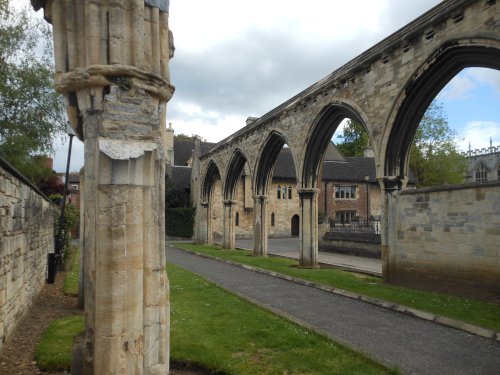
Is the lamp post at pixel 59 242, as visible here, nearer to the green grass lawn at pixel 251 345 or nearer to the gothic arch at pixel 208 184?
the green grass lawn at pixel 251 345

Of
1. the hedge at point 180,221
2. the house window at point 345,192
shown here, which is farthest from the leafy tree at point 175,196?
the house window at point 345,192

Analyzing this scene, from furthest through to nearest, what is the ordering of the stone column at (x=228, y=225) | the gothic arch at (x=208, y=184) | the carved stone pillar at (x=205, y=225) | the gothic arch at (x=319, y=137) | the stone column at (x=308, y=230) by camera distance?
the gothic arch at (x=208, y=184), the carved stone pillar at (x=205, y=225), the stone column at (x=228, y=225), the stone column at (x=308, y=230), the gothic arch at (x=319, y=137)

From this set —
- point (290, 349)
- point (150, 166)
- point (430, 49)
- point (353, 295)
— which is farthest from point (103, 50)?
point (430, 49)

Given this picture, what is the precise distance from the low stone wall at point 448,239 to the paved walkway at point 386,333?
2.40 meters

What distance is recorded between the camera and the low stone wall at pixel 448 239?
886 cm

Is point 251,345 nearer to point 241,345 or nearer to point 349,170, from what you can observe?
point 241,345

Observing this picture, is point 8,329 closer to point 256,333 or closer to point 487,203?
point 256,333

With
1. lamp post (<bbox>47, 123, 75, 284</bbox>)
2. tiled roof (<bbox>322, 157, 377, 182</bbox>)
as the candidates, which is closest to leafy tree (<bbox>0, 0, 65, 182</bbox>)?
lamp post (<bbox>47, 123, 75, 284</bbox>)

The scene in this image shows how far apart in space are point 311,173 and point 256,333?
974cm

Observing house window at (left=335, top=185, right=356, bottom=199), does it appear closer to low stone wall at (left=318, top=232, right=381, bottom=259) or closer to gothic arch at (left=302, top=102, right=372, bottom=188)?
low stone wall at (left=318, top=232, right=381, bottom=259)

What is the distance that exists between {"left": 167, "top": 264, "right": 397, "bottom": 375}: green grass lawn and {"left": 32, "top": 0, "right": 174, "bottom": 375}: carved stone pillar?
1684 millimetres

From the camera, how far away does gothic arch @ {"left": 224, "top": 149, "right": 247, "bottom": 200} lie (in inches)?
906

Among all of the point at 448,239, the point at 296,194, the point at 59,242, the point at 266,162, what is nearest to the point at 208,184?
the point at 266,162

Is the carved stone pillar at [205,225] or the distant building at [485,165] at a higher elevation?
the distant building at [485,165]
